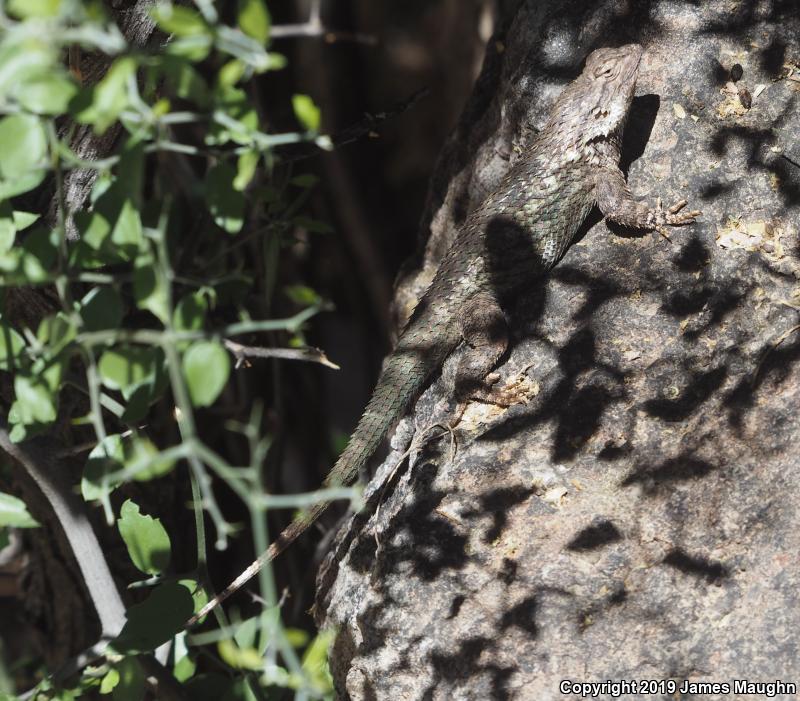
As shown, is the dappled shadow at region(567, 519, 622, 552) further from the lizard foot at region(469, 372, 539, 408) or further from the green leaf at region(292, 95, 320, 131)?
the green leaf at region(292, 95, 320, 131)

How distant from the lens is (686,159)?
2633 millimetres

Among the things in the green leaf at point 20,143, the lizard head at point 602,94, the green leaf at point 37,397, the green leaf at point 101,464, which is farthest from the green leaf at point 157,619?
the lizard head at point 602,94

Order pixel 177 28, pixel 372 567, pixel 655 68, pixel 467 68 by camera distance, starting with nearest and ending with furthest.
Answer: pixel 177 28 < pixel 372 567 < pixel 655 68 < pixel 467 68

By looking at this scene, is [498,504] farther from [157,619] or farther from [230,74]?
[230,74]

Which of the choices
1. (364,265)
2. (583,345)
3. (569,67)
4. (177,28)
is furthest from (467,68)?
(177,28)

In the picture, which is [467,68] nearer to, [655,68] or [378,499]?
[655,68]

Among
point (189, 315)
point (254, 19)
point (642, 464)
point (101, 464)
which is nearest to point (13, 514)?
point (101, 464)

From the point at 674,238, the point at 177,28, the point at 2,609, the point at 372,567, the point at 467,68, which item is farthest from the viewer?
the point at 467,68

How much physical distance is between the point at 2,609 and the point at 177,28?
377cm

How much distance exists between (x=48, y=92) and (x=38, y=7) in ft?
0.52

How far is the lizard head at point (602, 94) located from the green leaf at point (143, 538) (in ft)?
6.23

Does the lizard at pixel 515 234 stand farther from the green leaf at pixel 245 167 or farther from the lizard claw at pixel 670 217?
the green leaf at pixel 245 167

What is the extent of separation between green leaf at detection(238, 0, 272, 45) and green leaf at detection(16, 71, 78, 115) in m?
0.29

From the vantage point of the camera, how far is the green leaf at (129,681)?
6.68 ft
